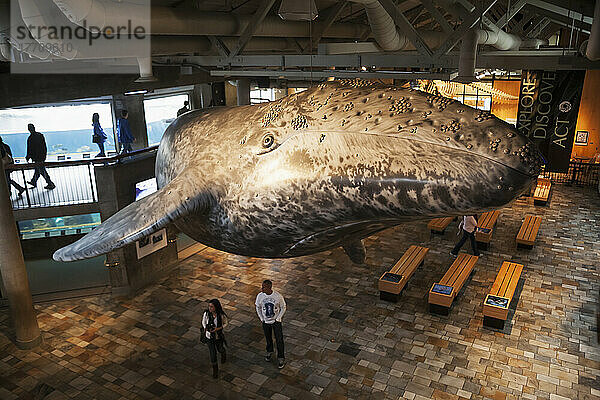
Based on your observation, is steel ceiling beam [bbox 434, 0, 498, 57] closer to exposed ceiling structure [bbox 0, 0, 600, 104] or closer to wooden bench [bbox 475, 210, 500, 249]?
exposed ceiling structure [bbox 0, 0, 600, 104]

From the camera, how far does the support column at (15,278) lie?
29.4 ft

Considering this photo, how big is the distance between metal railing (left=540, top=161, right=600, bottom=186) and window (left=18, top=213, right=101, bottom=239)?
58.6ft

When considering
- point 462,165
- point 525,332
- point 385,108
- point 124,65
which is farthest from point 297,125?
point 124,65

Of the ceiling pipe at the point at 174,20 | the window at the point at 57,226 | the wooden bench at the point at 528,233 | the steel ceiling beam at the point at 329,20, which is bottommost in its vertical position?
the wooden bench at the point at 528,233

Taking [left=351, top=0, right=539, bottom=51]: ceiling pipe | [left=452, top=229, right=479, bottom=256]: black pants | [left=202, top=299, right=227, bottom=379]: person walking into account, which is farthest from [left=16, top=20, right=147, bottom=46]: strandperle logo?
[left=452, top=229, right=479, bottom=256]: black pants

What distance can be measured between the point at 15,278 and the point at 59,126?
25.3ft

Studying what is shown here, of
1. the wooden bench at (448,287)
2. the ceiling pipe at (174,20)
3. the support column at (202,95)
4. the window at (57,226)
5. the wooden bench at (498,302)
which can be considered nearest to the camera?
the ceiling pipe at (174,20)

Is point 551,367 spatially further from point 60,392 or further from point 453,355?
point 60,392

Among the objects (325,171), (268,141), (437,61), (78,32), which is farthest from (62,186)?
(325,171)

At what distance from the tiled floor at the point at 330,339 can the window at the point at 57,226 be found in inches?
75.6

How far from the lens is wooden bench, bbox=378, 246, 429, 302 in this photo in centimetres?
1067

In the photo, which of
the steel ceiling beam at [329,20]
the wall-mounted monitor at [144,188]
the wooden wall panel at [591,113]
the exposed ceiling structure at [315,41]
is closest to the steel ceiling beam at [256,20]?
the exposed ceiling structure at [315,41]

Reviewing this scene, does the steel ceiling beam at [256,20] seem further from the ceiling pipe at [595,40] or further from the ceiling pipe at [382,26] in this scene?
the ceiling pipe at [595,40]

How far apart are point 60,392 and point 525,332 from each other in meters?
8.84
